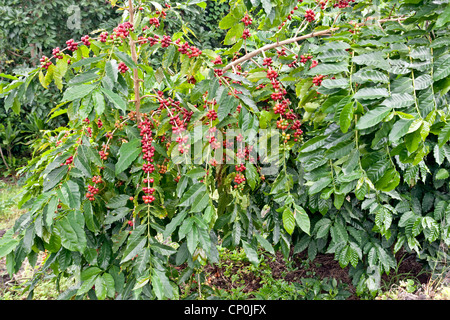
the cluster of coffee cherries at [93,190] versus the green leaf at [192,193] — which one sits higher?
the cluster of coffee cherries at [93,190]

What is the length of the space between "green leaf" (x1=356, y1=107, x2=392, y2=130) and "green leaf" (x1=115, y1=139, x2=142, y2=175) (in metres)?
0.78

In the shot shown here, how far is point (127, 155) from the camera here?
1.31m

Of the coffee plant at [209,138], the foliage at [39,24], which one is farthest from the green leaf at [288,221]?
the foliage at [39,24]

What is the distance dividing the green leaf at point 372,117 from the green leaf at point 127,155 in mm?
776

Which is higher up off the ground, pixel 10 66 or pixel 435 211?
pixel 10 66

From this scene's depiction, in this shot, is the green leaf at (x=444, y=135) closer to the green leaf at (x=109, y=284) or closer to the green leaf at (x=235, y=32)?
the green leaf at (x=235, y=32)

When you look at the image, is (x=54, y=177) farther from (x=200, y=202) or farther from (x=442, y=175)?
(x=442, y=175)

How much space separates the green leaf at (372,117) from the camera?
1.07 meters

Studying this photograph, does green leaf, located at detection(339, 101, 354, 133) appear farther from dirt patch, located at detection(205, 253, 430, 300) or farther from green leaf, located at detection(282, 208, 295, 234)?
dirt patch, located at detection(205, 253, 430, 300)
